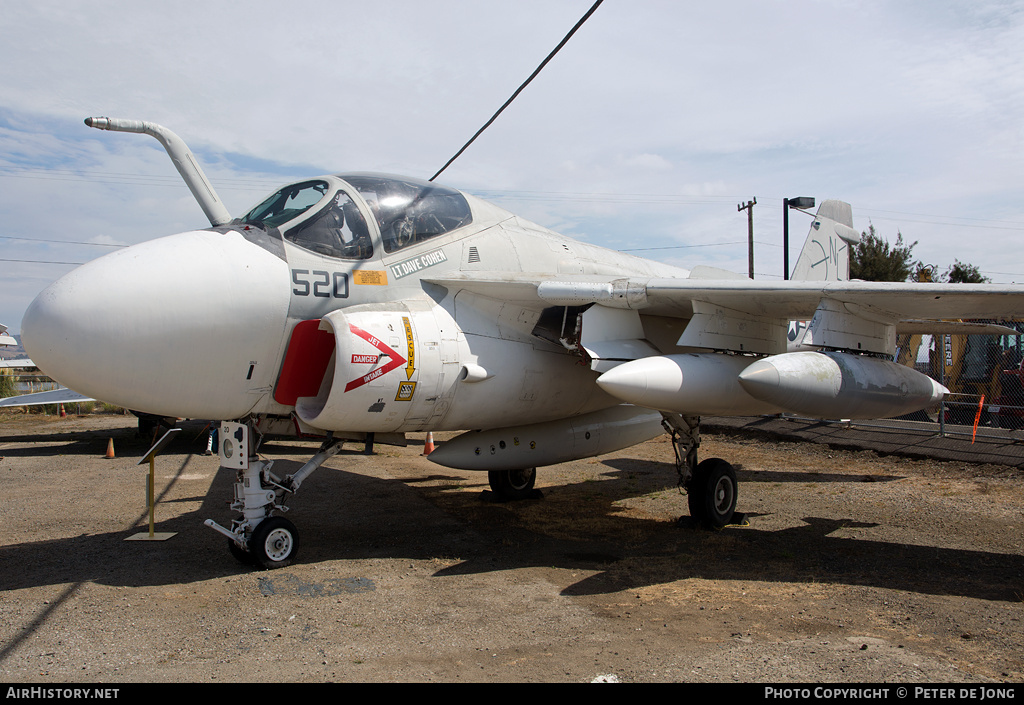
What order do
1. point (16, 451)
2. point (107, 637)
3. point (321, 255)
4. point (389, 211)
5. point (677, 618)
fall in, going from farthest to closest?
1. point (16, 451)
2. point (389, 211)
3. point (321, 255)
4. point (677, 618)
5. point (107, 637)

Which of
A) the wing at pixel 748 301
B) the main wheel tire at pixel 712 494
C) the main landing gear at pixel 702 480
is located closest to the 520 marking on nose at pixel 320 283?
the wing at pixel 748 301

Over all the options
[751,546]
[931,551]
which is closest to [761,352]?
[751,546]

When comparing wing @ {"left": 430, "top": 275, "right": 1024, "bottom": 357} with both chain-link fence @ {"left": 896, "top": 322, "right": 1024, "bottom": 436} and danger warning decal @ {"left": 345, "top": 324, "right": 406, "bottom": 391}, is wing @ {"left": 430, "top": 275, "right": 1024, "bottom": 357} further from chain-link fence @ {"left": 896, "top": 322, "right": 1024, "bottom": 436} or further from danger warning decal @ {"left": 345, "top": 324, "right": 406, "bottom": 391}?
chain-link fence @ {"left": 896, "top": 322, "right": 1024, "bottom": 436}

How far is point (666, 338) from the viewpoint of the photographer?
26.7 ft

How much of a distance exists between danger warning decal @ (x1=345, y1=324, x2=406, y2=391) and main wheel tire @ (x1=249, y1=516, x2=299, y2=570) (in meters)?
1.57

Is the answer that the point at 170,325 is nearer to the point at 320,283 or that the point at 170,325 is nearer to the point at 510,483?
the point at 320,283

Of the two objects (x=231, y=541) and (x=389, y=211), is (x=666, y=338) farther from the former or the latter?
(x=231, y=541)

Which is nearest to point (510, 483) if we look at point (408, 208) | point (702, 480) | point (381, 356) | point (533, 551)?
point (533, 551)

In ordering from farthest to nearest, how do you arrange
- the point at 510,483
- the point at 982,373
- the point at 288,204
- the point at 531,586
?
the point at 982,373, the point at 510,483, the point at 288,204, the point at 531,586

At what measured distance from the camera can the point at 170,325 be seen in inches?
204

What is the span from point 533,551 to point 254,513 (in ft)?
9.19

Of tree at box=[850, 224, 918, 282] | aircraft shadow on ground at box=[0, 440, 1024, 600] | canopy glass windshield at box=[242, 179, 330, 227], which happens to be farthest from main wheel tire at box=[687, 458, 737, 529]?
tree at box=[850, 224, 918, 282]

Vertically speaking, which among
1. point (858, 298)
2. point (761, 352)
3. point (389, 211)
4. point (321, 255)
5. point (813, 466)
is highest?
point (389, 211)

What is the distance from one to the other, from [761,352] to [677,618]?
11.6 feet
